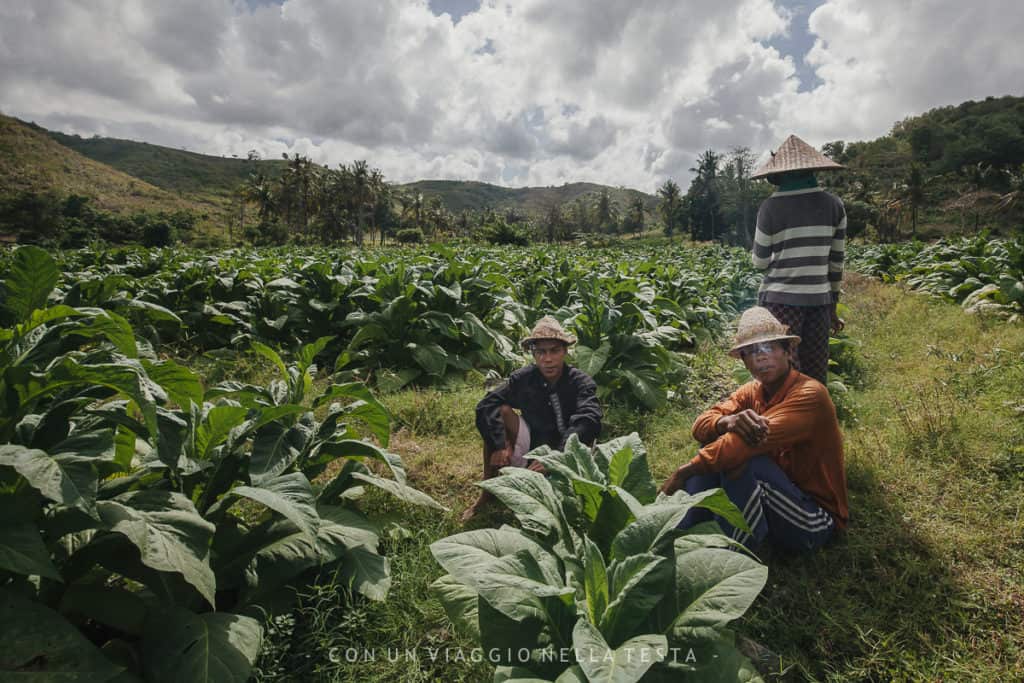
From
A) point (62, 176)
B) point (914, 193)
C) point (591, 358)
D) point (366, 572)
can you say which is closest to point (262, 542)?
point (366, 572)

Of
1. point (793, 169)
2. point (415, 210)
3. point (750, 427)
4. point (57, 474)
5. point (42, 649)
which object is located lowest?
point (42, 649)

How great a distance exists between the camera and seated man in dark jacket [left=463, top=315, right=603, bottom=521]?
3.24 meters

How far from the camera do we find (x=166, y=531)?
1.57 m

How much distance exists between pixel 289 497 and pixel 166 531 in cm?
37

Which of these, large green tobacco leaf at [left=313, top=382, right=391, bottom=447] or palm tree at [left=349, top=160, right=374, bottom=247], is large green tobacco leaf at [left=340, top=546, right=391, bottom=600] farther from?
palm tree at [left=349, top=160, right=374, bottom=247]

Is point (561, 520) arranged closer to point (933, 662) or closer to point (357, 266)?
point (933, 662)

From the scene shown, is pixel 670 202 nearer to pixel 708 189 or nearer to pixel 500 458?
pixel 708 189

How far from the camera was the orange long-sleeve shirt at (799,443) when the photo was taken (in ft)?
7.92

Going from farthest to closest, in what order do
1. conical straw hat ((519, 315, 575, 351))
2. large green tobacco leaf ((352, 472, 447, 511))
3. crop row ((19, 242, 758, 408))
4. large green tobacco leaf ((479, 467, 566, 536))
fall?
crop row ((19, 242, 758, 408)), conical straw hat ((519, 315, 575, 351)), large green tobacco leaf ((352, 472, 447, 511)), large green tobacco leaf ((479, 467, 566, 536))

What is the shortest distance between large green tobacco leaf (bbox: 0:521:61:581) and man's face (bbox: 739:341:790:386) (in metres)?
2.91

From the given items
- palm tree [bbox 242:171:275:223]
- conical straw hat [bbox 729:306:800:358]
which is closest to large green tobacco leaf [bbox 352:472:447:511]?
conical straw hat [bbox 729:306:800:358]

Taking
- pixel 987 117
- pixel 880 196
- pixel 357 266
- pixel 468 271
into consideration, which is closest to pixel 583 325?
pixel 468 271

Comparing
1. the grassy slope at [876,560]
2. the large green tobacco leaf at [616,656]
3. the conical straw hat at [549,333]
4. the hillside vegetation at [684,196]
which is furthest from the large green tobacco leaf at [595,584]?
the hillside vegetation at [684,196]

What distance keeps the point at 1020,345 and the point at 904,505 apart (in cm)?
448
